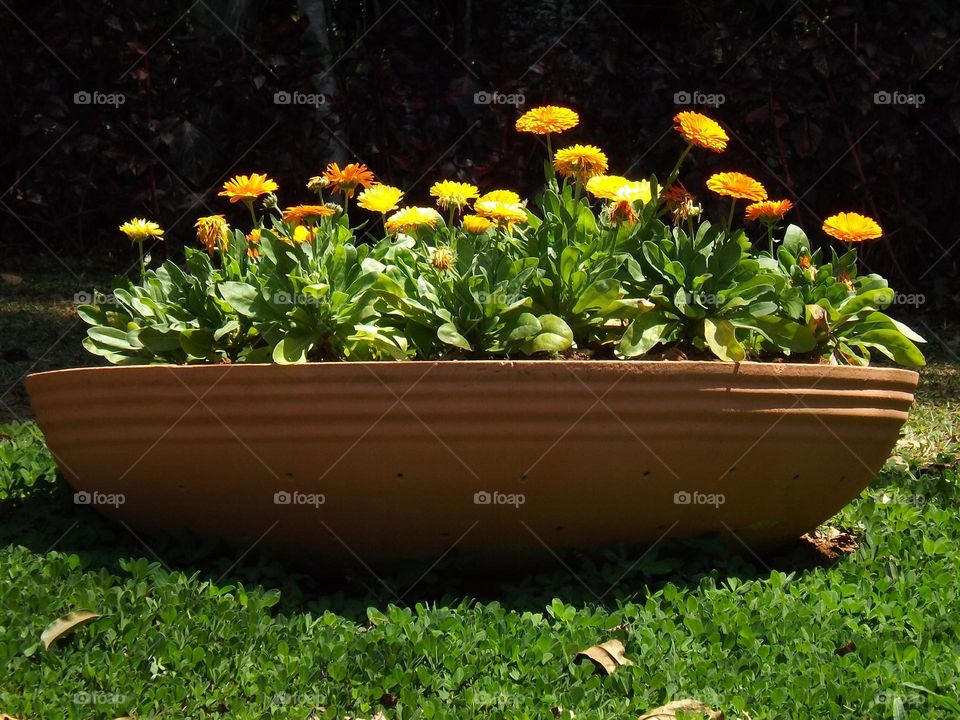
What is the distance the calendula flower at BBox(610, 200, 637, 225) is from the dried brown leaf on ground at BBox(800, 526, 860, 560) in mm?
1118

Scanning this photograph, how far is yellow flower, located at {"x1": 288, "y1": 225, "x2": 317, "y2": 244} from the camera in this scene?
2.99m

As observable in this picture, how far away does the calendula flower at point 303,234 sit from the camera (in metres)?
2.99

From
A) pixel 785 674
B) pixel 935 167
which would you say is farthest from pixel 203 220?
pixel 935 167

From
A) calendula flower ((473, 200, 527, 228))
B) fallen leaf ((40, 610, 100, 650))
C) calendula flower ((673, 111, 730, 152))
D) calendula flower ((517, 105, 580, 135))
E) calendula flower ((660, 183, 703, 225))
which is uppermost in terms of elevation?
calendula flower ((673, 111, 730, 152))

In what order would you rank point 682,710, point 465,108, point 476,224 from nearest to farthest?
point 682,710 → point 476,224 → point 465,108

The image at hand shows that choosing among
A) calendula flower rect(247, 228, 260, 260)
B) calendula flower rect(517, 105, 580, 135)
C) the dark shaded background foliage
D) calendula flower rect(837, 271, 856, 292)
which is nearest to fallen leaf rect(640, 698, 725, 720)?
calendula flower rect(837, 271, 856, 292)

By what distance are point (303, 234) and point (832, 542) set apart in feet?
5.97

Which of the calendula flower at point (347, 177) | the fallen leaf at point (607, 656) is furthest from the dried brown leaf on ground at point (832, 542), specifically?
the calendula flower at point (347, 177)

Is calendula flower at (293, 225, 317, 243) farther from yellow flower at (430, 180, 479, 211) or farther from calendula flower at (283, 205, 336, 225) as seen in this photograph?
yellow flower at (430, 180, 479, 211)

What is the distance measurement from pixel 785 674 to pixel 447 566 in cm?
92

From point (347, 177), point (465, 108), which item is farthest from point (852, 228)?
point (465, 108)

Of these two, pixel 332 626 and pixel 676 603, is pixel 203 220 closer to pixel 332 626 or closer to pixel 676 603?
pixel 332 626

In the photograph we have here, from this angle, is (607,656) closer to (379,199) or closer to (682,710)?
(682,710)

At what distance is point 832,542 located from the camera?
331cm
